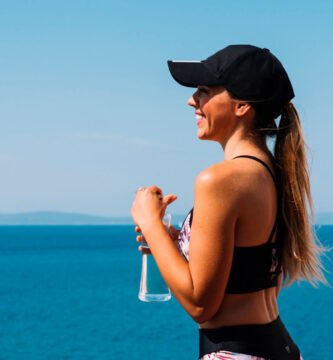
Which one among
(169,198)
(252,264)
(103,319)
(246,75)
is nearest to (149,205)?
(169,198)

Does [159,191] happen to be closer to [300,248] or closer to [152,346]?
[300,248]

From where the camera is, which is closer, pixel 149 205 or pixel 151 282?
pixel 149 205

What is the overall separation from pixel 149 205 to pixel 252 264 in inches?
15.1

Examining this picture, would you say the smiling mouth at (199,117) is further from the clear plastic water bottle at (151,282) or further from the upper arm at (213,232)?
the clear plastic water bottle at (151,282)

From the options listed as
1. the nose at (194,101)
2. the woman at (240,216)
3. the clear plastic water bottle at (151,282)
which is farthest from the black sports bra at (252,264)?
the clear plastic water bottle at (151,282)

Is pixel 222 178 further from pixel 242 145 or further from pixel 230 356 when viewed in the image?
pixel 230 356

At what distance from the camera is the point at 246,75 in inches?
93.2

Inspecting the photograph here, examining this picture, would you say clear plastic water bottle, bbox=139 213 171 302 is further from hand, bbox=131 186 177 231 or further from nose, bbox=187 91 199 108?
nose, bbox=187 91 199 108

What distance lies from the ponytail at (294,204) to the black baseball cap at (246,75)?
0.08 meters

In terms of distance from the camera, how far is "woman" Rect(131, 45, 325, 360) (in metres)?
2.22

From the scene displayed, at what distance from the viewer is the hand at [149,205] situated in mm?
2422

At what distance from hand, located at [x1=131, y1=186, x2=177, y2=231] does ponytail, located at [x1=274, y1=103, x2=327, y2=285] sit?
0.36 metres

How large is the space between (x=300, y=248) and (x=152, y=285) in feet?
2.09

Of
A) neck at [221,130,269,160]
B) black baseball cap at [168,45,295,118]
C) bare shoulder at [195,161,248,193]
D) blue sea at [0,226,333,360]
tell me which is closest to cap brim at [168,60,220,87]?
black baseball cap at [168,45,295,118]
